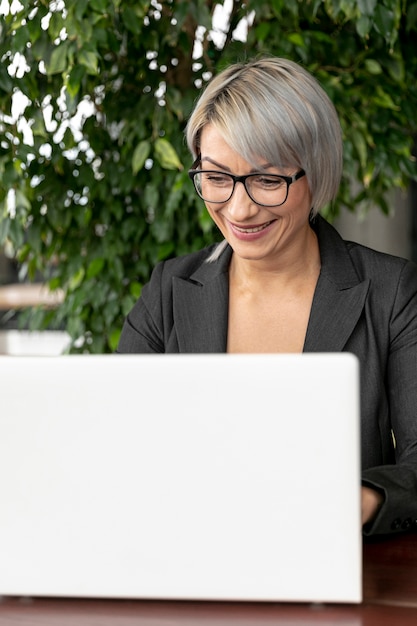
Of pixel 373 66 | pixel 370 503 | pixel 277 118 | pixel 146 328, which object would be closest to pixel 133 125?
pixel 373 66

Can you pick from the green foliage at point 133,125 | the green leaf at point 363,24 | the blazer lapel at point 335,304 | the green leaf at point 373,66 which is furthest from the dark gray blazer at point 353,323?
the green leaf at point 373,66

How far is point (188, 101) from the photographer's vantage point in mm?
2426

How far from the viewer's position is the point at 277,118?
64.4 inches

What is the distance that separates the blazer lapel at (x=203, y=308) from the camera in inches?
71.2

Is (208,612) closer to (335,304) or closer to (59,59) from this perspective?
(335,304)

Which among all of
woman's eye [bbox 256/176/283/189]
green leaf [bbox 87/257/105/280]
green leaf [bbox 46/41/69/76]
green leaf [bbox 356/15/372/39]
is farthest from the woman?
green leaf [bbox 87/257/105/280]

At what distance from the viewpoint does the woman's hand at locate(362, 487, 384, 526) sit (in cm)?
136

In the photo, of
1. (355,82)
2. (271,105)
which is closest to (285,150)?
(271,105)

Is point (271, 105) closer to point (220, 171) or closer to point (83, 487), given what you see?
point (220, 171)

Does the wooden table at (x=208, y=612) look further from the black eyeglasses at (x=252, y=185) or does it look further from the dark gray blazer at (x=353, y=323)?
the black eyeglasses at (x=252, y=185)

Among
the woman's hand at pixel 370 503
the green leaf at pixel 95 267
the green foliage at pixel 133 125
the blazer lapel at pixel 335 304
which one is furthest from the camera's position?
the green leaf at pixel 95 267

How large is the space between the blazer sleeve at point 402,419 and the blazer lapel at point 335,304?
0.07m

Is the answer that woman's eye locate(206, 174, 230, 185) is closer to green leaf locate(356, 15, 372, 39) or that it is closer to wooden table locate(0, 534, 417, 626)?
green leaf locate(356, 15, 372, 39)

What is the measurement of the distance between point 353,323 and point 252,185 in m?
0.31
